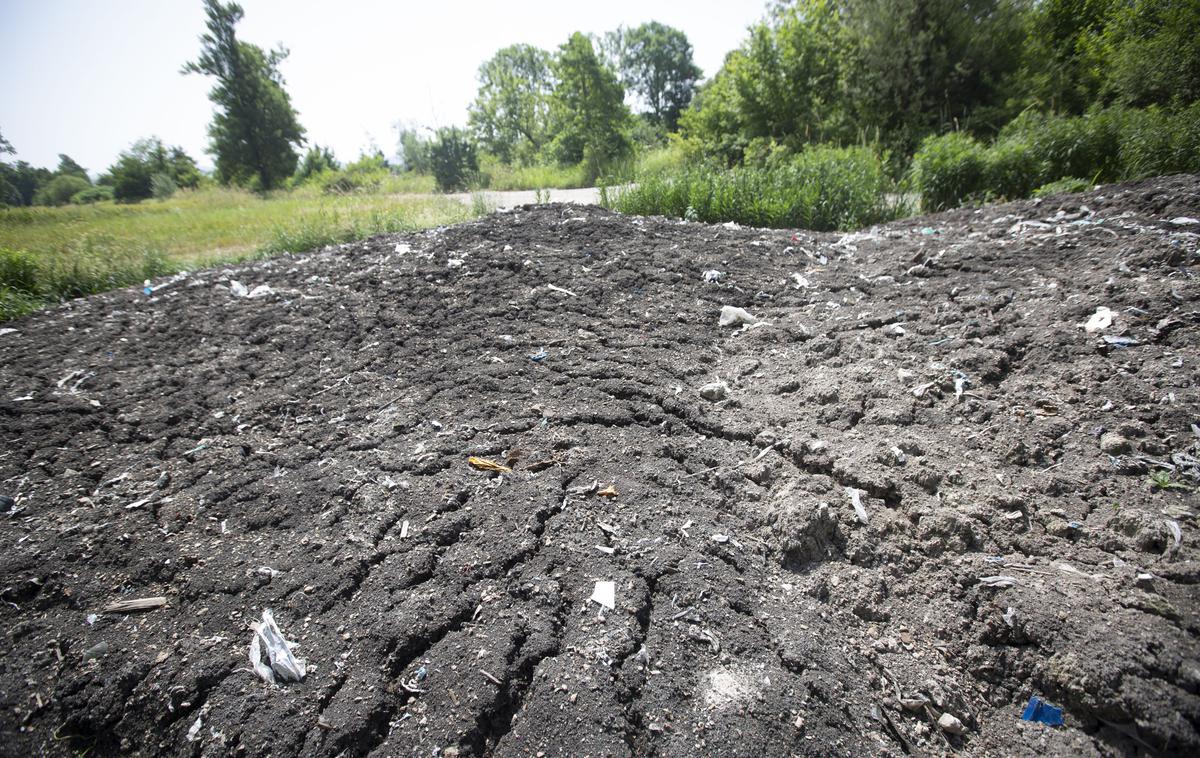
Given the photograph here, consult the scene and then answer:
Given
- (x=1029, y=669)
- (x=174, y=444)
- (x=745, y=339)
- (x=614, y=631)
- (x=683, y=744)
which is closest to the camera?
(x=683, y=744)

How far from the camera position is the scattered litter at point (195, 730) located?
4.46 ft

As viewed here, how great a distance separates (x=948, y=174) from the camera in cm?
598

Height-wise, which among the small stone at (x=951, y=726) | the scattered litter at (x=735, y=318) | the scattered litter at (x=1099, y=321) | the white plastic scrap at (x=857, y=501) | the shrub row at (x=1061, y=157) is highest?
the shrub row at (x=1061, y=157)

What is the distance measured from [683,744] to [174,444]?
2737 millimetres

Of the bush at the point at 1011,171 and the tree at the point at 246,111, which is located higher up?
the tree at the point at 246,111

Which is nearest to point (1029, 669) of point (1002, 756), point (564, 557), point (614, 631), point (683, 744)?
point (1002, 756)

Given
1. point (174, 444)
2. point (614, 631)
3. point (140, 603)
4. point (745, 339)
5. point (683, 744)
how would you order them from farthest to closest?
point (745, 339) < point (174, 444) < point (140, 603) < point (614, 631) < point (683, 744)

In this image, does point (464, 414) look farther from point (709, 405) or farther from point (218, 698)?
point (218, 698)

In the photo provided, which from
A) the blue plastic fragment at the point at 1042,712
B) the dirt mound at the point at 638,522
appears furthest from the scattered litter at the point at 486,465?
the blue plastic fragment at the point at 1042,712

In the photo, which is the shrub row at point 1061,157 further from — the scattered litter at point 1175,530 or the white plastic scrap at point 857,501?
the white plastic scrap at point 857,501

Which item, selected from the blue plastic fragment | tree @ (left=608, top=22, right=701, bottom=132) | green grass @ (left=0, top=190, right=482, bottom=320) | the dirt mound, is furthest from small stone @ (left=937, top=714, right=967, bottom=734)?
tree @ (left=608, top=22, right=701, bottom=132)

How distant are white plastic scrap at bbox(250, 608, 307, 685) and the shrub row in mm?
7250

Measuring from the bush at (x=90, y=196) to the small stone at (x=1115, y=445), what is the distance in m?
13.4

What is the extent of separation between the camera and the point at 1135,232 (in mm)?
3348
